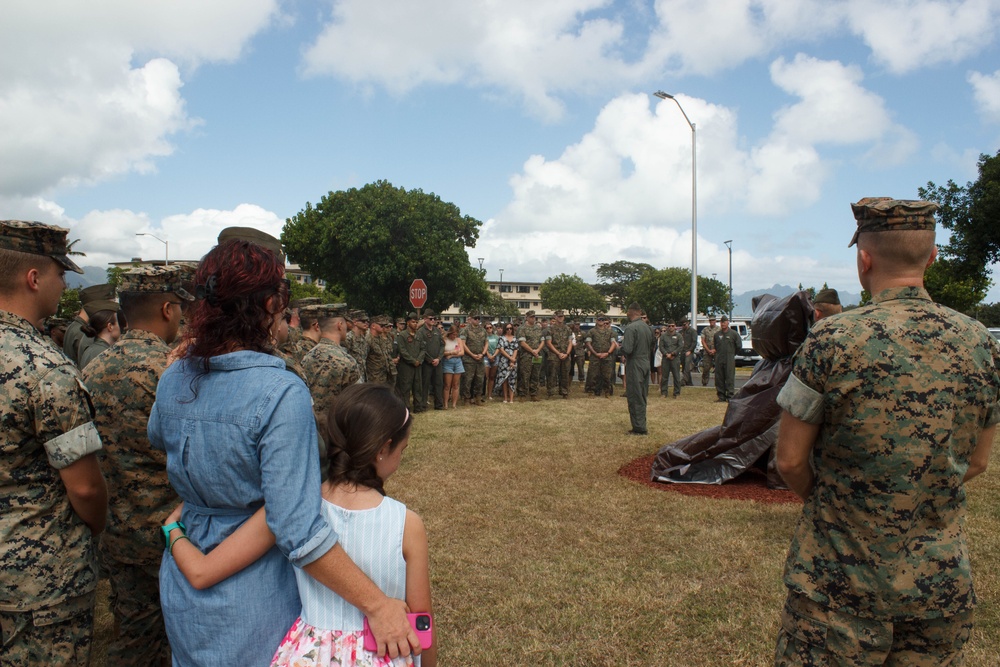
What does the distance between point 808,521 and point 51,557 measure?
2.59 m

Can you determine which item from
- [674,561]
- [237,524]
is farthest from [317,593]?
[674,561]

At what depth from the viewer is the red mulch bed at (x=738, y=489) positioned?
265 inches

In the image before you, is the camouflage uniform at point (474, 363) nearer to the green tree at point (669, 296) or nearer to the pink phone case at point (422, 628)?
the pink phone case at point (422, 628)

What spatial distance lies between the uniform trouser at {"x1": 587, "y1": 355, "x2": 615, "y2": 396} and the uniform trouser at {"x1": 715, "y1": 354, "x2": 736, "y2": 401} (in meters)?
2.71

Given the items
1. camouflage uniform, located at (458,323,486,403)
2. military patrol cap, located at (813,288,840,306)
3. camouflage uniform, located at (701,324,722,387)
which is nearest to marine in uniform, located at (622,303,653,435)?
military patrol cap, located at (813,288,840,306)

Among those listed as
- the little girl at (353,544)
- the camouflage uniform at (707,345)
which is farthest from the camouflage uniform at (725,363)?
the little girl at (353,544)

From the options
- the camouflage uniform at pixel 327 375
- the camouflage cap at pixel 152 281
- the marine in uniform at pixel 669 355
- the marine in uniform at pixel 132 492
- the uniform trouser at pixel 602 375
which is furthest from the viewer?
the uniform trouser at pixel 602 375

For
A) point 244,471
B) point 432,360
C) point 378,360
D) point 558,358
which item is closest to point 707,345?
point 558,358

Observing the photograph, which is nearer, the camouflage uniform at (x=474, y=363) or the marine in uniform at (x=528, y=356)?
the camouflage uniform at (x=474, y=363)

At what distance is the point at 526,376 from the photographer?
16500mm

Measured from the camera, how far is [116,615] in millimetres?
2842

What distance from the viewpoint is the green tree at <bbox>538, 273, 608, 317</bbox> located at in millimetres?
89562

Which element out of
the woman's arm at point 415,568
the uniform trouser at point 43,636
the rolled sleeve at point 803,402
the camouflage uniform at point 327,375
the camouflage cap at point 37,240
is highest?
the camouflage cap at point 37,240

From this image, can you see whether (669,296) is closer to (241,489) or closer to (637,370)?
(637,370)
